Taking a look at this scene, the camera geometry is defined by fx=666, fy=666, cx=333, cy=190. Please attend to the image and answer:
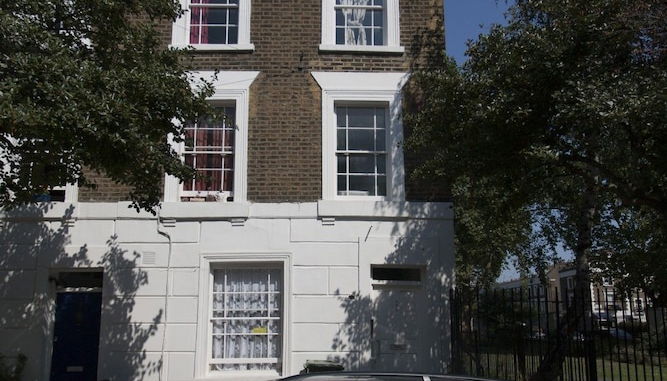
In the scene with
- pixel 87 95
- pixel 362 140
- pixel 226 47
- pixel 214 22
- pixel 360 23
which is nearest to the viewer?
pixel 87 95

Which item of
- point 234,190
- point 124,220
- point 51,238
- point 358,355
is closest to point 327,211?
point 234,190

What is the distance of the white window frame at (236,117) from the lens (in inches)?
481

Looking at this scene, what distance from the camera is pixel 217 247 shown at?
39.4ft

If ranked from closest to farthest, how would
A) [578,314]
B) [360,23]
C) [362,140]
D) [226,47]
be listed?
[578,314] → [226,47] → [362,140] → [360,23]

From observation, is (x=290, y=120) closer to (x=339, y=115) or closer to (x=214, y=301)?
(x=339, y=115)

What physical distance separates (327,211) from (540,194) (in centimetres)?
372

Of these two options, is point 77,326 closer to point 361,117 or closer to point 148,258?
point 148,258

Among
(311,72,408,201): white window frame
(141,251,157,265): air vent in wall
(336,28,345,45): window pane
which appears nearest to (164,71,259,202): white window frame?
(141,251,157,265): air vent in wall

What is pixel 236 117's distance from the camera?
12.5m

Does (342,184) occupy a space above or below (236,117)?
below

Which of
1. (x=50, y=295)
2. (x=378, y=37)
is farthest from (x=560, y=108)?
(x=50, y=295)

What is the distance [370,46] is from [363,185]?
2729 mm

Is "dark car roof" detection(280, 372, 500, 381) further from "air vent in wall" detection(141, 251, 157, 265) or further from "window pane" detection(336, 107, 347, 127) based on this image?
"window pane" detection(336, 107, 347, 127)

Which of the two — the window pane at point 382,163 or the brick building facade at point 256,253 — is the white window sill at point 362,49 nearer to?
the brick building facade at point 256,253
